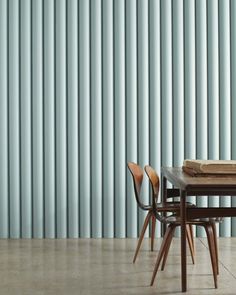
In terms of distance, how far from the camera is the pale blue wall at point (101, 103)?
20.0 feet

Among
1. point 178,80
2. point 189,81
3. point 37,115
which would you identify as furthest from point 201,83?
point 37,115

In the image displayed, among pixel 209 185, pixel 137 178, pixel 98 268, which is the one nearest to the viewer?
pixel 209 185

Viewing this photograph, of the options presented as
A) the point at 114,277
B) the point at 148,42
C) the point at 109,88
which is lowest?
the point at 114,277

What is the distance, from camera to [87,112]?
20.1ft

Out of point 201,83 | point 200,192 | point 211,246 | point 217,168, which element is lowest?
point 211,246

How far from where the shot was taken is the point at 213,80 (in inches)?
243

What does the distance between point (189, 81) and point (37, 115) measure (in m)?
1.46

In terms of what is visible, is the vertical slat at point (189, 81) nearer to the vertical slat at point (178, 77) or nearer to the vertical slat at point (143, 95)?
the vertical slat at point (178, 77)

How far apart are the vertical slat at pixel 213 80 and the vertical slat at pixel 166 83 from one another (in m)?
0.37

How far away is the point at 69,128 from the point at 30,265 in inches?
64.5

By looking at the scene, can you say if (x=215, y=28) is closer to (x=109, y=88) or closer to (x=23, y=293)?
(x=109, y=88)

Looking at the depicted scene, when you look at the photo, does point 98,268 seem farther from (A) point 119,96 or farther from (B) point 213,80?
(B) point 213,80

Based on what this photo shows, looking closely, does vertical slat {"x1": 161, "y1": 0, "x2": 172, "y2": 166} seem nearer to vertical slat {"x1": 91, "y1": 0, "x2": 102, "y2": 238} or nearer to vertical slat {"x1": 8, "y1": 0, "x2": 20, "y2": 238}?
vertical slat {"x1": 91, "y1": 0, "x2": 102, "y2": 238}

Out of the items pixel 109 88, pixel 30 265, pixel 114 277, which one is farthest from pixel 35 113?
pixel 114 277
